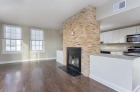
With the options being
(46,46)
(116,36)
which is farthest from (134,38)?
(46,46)

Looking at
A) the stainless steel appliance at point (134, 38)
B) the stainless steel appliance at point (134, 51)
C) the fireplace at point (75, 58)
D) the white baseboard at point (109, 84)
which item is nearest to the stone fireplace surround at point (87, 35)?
the fireplace at point (75, 58)

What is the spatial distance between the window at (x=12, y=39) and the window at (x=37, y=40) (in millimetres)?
804

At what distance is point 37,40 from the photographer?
21.0 feet

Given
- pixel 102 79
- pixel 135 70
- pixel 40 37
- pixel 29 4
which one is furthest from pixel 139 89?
pixel 40 37

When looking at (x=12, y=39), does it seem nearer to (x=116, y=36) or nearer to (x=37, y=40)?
(x=37, y=40)

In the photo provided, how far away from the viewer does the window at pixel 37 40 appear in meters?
6.20

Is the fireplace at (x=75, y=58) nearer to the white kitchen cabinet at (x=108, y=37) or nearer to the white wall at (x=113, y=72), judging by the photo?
the white wall at (x=113, y=72)

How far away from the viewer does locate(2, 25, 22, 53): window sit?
17.1ft

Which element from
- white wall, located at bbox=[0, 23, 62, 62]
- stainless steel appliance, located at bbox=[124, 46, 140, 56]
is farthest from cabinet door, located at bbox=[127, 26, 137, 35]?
white wall, located at bbox=[0, 23, 62, 62]

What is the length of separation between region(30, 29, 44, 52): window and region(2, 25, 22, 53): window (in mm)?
804

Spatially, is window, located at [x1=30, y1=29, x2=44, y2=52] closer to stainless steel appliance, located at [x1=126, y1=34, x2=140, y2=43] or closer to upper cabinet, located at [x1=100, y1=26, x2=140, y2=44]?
upper cabinet, located at [x1=100, y1=26, x2=140, y2=44]

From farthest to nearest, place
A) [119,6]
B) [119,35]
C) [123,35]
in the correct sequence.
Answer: [119,35] < [123,35] < [119,6]

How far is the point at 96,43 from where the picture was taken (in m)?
3.24

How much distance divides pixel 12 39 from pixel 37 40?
5.40 feet
